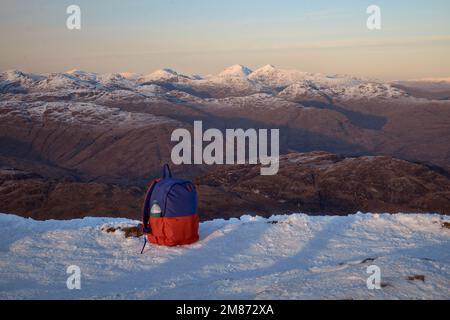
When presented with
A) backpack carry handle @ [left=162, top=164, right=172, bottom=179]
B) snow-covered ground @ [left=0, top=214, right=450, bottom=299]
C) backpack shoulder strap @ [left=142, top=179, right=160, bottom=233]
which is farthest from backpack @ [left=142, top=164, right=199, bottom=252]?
backpack carry handle @ [left=162, top=164, right=172, bottom=179]

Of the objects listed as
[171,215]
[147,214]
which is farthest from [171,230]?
[147,214]

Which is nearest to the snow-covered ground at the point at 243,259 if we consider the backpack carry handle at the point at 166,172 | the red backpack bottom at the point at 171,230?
the red backpack bottom at the point at 171,230

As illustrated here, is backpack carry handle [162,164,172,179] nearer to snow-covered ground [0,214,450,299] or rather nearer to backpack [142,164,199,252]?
backpack [142,164,199,252]

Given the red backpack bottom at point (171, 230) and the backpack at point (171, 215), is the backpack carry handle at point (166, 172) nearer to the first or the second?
the backpack at point (171, 215)

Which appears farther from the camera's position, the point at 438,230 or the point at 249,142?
the point at 249,142

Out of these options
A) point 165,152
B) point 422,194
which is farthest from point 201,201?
point 165,152
